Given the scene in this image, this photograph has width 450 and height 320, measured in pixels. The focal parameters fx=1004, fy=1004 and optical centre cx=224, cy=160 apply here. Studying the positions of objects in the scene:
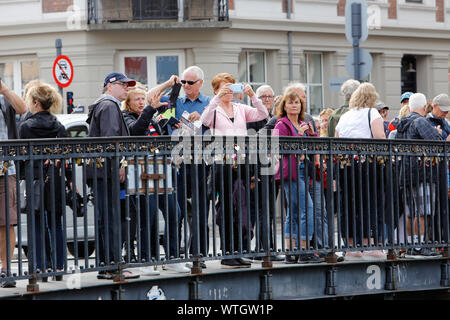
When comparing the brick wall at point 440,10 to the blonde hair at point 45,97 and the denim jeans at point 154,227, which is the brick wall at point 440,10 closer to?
the blonde hair at point 45,97

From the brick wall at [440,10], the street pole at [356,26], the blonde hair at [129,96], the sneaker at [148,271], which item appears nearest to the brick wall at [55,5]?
the brick wall at [440,10]

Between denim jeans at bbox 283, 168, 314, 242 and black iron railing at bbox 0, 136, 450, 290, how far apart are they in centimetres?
1

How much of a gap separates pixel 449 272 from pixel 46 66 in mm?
20358

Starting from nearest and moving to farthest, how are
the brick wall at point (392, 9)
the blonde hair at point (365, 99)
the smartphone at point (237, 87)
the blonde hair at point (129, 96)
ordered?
the smartphone at point (237, 87) < the blonde hair at point (129, 96) < the blonde hair at point (365, 99) < the brick wall at point (392, 9)

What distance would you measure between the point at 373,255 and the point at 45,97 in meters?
3.40

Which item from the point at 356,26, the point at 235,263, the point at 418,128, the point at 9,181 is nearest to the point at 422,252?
the point at 418,128

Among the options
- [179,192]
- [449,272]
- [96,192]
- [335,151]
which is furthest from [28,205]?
[449,272]

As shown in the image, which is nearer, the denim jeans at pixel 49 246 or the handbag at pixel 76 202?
the denim jeans at pixel 49 246

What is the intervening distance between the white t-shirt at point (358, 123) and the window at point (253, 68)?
62.6 ft

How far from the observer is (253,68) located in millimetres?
30031

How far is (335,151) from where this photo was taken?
9.09 meters

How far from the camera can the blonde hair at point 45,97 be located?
29.7ft
